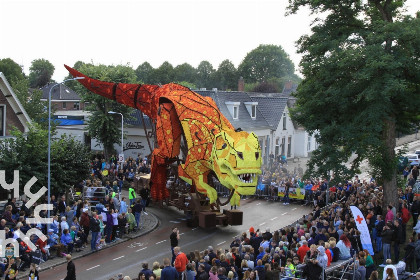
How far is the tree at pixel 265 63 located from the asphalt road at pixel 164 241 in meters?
76.1

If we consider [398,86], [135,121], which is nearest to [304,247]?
[398,86]

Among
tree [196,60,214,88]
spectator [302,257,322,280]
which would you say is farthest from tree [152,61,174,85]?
spectator [302,257,322,280]

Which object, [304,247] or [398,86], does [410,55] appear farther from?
[304,247]

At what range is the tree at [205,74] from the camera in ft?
339

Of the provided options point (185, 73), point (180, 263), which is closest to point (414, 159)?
point (180, 263)

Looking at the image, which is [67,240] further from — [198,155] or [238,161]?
[238,161]

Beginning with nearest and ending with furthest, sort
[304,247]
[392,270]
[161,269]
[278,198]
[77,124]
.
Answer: [392,270], [161,269], [304,247], [278,198], [77,124]

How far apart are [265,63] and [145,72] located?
2438 centimetres

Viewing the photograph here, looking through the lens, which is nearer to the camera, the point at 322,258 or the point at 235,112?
the point at 322,258

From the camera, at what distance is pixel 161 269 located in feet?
48.8

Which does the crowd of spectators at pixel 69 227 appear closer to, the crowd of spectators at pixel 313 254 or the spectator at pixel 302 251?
the crowd of spectators at pixel 313 254

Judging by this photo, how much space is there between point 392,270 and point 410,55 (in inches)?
359

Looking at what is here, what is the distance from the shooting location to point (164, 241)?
23.5 m

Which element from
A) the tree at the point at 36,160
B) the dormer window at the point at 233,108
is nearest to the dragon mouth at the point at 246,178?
the tree at the point at 36,160
